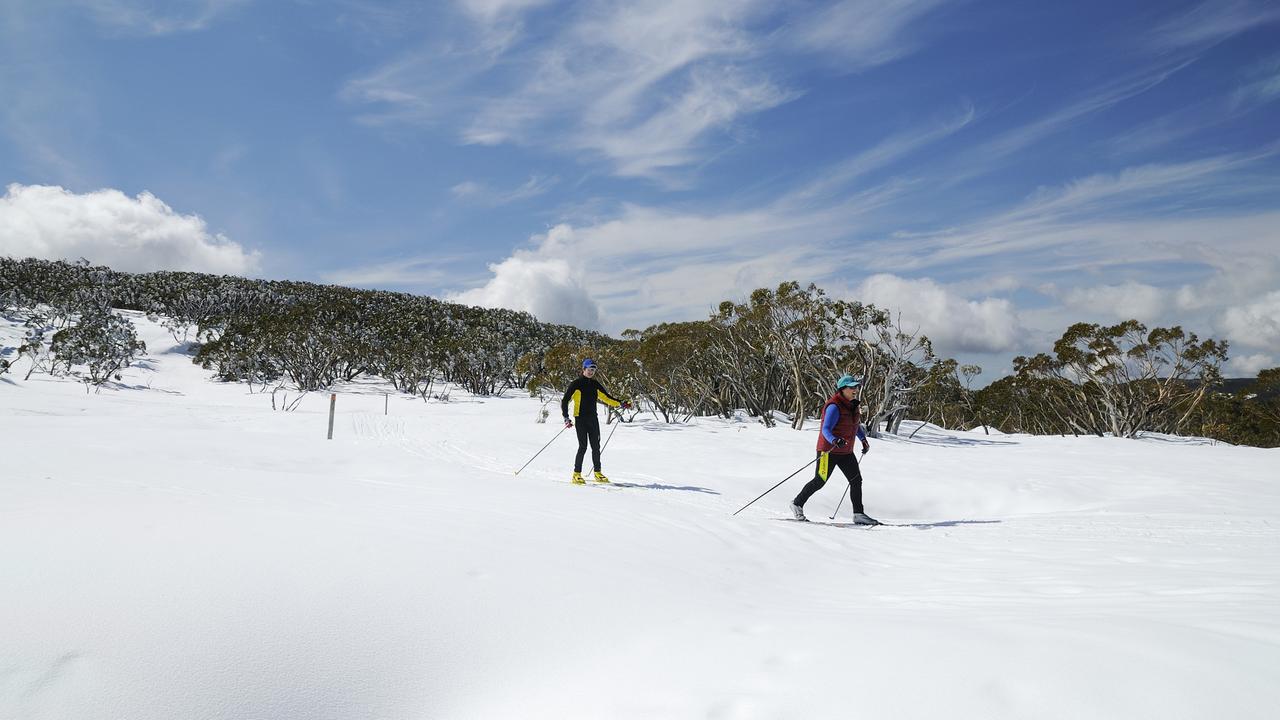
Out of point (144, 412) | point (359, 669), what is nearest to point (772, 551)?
point (359, 669)

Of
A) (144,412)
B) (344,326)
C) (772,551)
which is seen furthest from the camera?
(344,326)

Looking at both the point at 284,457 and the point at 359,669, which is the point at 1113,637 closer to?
the point at 359,669

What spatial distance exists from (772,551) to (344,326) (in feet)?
165

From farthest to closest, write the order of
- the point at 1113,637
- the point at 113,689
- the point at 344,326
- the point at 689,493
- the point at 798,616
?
1. the point at 344,326
2. the point at 689,493
3. the point at 798,616
4. the point at 1113,637
5. the point at 113,689

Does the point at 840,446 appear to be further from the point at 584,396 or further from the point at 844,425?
the point at 584,396

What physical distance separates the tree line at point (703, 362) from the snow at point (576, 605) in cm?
1462

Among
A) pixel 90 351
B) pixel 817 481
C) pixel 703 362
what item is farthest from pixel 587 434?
pixel 90 351

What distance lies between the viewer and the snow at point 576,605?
2252 millimetres

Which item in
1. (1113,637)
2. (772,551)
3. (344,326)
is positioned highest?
(344,326)

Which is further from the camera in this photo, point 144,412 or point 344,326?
point 344,326

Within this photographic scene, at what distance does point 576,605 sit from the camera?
11.6ft

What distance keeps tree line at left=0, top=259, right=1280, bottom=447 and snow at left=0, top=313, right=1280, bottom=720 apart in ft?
48.0

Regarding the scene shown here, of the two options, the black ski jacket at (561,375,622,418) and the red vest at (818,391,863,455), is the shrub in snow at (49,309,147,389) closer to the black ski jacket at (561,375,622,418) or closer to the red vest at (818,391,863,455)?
the black ski jacket at (561,375,622,418)

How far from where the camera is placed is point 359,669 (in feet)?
8.67
